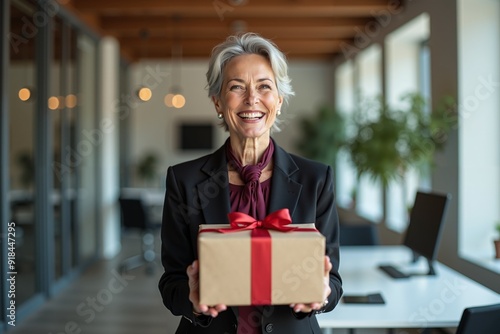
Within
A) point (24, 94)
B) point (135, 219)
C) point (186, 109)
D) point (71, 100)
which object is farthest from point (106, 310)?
point (186, 109)

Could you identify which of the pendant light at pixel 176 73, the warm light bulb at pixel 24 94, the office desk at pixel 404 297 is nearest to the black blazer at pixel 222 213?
the office desk at pixel 404 297

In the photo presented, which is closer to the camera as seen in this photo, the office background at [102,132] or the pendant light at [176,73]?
the office background at [102,132]

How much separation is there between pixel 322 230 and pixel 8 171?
12.5 feet

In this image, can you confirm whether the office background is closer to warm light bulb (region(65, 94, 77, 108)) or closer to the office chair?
warm light bulb (region(65, 94, 77, 108))

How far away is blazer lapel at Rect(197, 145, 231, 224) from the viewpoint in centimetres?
142

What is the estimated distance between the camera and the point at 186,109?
11.0 meters

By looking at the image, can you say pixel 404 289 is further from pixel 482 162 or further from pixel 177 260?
pixel 482 162

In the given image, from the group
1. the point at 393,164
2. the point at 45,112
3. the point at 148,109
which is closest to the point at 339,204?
the point at 148,109

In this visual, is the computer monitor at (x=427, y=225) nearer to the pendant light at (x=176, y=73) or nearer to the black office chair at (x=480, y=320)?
the black office chair at (x=480, y=320)

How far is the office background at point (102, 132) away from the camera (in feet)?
15.0

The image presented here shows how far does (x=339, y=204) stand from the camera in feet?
34.1

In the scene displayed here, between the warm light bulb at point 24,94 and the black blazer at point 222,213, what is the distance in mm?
3865

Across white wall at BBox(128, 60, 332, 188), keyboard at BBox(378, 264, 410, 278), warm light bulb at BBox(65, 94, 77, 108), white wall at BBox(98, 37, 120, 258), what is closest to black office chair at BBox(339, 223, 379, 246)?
keyboard at BBox(378, 264, 410, 278)

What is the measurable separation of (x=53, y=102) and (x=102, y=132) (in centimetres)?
202
